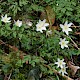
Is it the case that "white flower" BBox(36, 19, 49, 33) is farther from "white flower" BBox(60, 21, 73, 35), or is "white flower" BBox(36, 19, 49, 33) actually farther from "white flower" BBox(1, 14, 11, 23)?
"white flower" BBox(1, 14, 11, 23)

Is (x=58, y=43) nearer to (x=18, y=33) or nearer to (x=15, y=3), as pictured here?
(x=18, y=33)

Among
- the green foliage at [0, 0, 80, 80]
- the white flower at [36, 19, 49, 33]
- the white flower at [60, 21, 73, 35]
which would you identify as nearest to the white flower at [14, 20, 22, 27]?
the green foliage at [0, 0, 80, 80]

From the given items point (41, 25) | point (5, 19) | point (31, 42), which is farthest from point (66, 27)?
point (5, 19)

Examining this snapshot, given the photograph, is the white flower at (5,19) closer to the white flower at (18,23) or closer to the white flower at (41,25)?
the white flower at (18,23)

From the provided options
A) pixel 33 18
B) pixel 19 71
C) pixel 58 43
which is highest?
pixel 33 18

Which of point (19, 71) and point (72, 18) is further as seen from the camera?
point (72, 18)

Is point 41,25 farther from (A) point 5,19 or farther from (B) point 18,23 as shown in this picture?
(A) point 5,19

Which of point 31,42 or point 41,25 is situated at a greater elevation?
point 41,25

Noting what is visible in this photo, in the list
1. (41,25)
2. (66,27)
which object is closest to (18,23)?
(41,25)

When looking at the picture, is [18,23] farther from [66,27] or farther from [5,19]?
[66,27]

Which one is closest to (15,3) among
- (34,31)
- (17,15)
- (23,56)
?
(17,15)

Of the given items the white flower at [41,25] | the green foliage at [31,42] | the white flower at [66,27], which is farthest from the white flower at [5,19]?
the white flower at [66,27]
